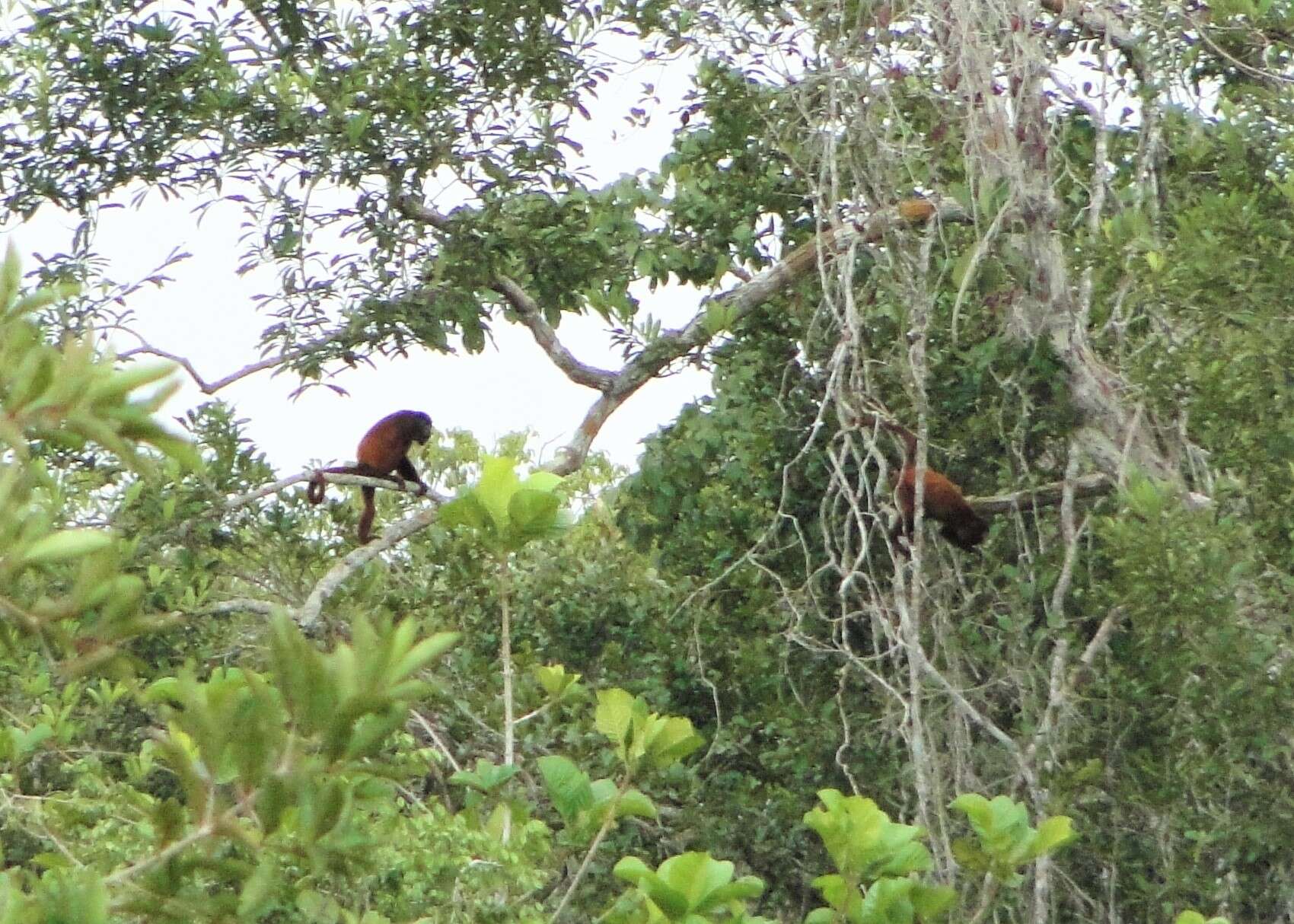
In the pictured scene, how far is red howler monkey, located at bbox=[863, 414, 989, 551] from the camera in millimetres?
4750

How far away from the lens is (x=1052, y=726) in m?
4.22

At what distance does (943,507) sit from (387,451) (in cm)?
319

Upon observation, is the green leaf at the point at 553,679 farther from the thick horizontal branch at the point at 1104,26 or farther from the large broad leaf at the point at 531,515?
the thick horizontal branch at the point at 1104,26

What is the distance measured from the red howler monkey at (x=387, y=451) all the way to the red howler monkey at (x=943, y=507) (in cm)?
248

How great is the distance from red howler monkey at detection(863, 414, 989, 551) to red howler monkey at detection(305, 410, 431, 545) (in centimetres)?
248

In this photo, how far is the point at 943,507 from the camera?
16.0 feet

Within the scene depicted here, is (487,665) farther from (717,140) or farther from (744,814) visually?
(717,140)

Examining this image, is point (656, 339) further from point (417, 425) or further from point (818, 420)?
point (417, 425)

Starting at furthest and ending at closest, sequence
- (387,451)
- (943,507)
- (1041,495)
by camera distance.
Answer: (387,451), (1041,495), (943,507)

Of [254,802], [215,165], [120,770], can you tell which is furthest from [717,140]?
[254,802]

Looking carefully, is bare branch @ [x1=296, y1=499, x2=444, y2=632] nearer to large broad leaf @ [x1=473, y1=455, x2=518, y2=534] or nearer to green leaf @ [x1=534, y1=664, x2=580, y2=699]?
green leaf @ [x1=534, y1=664, x2=580, y2=699]

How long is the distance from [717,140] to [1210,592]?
2357 mm

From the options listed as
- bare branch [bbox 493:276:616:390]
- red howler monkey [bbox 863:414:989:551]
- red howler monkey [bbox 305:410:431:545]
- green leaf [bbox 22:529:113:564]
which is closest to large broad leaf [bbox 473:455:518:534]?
green leaf [bbox 22:529:113:564]

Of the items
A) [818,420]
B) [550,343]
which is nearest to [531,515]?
[818,420]
